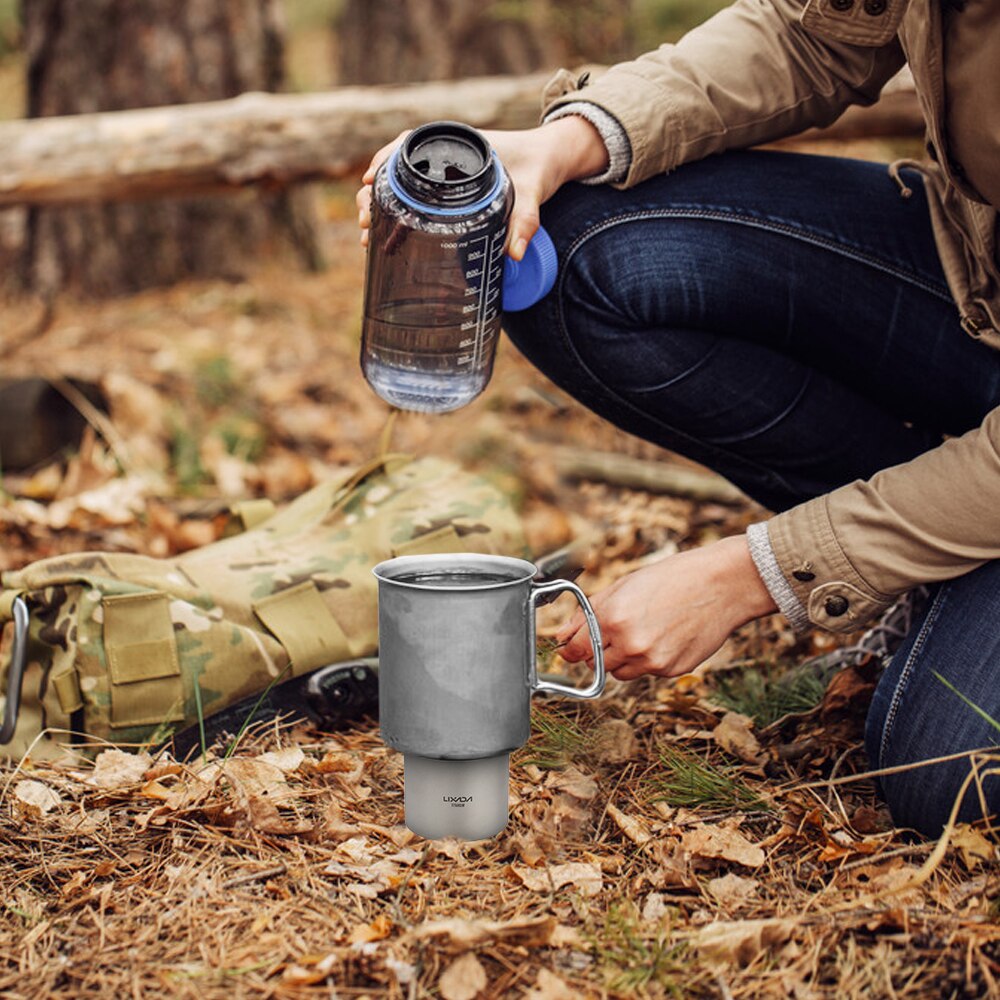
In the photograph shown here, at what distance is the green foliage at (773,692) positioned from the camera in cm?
237

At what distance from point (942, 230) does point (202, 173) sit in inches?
106

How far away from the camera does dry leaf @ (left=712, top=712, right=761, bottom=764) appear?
2192 mm

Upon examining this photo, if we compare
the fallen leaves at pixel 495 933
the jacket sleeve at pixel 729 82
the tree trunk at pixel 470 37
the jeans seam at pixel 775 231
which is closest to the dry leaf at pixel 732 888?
the fallen leaves at pixel 495 933

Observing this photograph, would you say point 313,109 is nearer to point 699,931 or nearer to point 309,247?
point 309,247

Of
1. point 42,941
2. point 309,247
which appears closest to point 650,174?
point 42,941

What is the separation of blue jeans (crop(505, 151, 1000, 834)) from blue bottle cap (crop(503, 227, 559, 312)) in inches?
5.4

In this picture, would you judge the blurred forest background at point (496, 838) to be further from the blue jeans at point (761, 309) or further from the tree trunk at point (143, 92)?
the tree trunk at point (143, 92)

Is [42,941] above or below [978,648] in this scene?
below

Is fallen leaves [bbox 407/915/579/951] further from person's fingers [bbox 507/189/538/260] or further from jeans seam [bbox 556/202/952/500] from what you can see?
jeans seam [bbox 556/202/952/500]

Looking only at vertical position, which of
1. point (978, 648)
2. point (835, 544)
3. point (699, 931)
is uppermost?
point (835, 544)

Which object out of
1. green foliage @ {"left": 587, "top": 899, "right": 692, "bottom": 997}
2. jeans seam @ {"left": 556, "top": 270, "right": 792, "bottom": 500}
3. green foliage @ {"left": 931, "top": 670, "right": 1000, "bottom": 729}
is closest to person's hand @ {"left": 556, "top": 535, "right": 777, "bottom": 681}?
green foliage @ {"left": 931, "top": 670, "right": 1000, "bottom": 729}

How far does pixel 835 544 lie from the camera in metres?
1.88

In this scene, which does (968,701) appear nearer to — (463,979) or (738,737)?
(738,737)

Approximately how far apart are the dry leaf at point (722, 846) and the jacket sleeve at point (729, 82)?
120 cm
